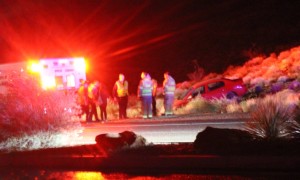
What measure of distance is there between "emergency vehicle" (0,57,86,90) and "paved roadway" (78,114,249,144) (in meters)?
5.82

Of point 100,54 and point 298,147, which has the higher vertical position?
point 100,54

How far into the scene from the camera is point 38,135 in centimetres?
1456

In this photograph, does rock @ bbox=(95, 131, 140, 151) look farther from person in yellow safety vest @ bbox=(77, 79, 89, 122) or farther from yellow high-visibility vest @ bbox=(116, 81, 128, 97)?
person in yellow safety vest @ bbox=(77, 79, 89, 122)

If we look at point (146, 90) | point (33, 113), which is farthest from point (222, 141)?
point (146, 90)

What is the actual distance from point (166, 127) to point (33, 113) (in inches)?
174

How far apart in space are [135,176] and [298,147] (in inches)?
126

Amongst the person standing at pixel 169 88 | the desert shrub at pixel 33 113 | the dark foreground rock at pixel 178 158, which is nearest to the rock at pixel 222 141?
the dark foreground rock at pixel 178 158

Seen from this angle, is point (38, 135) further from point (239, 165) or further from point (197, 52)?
point (197, 52)

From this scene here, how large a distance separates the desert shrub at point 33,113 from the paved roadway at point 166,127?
1006mm

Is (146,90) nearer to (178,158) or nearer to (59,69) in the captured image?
(59,69)

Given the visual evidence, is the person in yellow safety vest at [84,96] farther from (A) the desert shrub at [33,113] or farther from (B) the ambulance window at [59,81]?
(A) the desert shrub at [33,113]

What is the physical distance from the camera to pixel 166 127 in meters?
17.2

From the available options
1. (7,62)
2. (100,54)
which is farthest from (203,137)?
(100,54)

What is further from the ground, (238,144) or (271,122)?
(271,122)
